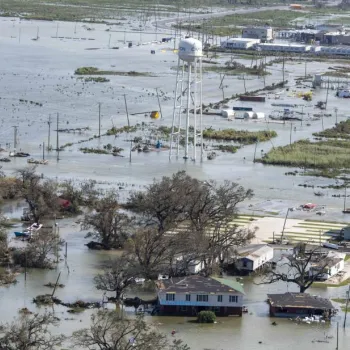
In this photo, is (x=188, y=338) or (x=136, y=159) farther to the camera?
(x=136, y=159)

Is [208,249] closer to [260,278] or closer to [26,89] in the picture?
[260,278]

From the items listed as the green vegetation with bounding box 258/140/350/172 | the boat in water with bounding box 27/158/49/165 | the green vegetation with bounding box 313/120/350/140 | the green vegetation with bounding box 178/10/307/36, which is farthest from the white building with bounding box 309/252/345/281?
the green vegetation with bounding box 178/10/307/36

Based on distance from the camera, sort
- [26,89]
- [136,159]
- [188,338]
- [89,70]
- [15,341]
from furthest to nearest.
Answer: [89,70] → [26,89] → [136,159] → [188,338] → [15,341]

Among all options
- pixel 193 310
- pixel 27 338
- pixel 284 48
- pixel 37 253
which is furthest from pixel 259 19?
pixel 27 338

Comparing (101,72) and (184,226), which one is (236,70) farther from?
(184,226)

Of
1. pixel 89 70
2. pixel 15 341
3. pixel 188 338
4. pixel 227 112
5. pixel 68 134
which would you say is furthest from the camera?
pixel 89 70

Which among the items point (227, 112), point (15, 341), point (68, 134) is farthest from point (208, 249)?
point (227, 112)
